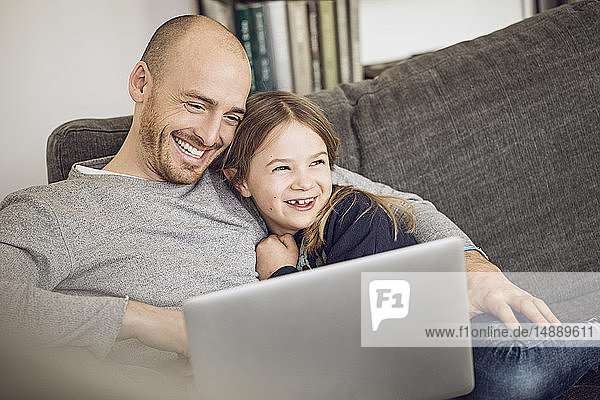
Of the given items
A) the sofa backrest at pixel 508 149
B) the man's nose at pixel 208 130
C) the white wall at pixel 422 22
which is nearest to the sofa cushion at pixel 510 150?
the sofa backrest at pixel 508 149

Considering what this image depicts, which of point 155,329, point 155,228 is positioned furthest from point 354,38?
point 155,329

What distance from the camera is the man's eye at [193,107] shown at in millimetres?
1398

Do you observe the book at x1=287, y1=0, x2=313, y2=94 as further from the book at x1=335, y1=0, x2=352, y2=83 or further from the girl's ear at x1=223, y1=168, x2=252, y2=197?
the girl's ear at x1=223, y1=168, x2=252, y2=197

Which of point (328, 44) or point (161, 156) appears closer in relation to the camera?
point (161, 156)

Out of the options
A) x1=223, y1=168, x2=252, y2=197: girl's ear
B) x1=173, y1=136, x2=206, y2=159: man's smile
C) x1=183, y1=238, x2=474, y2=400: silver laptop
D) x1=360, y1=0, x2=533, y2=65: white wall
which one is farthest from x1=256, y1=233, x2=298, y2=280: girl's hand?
x1=360, y1=0, x2=533, y2=65: white wall

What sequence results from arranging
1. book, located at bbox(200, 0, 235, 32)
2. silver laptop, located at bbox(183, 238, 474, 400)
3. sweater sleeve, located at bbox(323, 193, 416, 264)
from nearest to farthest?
silver laptop, located at bbox(183, 238, 474, 400)
sweater sleeve, located at bbox(323, 193, 416, 264)
book, located at bbox(200, 0, 235, 32)

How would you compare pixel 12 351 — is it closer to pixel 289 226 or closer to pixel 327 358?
pixel 327 358

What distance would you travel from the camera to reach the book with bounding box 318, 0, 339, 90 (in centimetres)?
224

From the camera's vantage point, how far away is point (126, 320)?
1.08 metres

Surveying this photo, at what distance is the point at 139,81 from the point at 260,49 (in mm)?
794

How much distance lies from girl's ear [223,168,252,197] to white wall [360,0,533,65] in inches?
52.6

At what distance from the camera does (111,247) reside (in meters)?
1.27

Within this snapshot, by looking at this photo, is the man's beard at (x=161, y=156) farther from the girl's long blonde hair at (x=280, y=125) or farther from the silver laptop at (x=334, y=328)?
the silver laptop at (x=334, y=328)

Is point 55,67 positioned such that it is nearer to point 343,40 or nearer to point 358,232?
point 343,40
